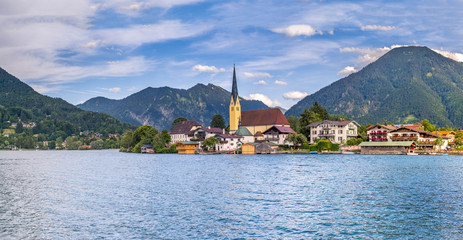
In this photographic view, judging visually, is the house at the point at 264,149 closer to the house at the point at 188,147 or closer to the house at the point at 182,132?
the house at the point at 188,147

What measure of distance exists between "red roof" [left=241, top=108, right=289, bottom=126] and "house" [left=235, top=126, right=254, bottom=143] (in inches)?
373

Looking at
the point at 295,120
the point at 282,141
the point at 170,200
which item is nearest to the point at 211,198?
the point at 170,200

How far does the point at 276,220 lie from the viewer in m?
26.7

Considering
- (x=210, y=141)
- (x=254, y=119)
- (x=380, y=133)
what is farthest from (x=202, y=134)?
(x=380, y=133)

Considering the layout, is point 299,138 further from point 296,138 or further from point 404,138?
point 404,138

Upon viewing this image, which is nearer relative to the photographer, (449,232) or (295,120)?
(449,232)

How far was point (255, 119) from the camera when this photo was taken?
589 feet

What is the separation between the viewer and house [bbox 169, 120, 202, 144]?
573 ft

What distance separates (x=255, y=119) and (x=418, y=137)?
6975 centimetres

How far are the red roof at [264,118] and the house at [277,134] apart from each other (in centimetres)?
858

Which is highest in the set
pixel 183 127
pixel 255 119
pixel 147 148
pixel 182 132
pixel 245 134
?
pixel 255 119

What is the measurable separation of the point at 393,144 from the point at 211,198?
109 m

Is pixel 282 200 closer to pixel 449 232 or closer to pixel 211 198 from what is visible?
pixel 211 198

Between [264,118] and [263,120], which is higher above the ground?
[264,118]
